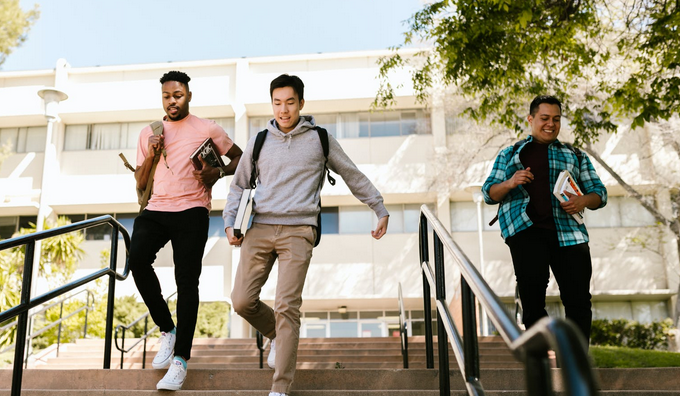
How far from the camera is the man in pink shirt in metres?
4.07

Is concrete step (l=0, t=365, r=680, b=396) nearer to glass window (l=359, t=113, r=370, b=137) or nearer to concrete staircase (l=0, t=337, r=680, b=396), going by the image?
concrete staircase (l=0, t=337, r=680, b=396)

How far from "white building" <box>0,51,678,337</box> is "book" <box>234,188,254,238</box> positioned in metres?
15.9

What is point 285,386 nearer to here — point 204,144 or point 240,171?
point 240,171

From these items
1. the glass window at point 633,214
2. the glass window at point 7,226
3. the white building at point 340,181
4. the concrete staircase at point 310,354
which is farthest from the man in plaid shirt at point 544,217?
the glass window at point 7,226

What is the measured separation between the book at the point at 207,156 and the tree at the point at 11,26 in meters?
14.5

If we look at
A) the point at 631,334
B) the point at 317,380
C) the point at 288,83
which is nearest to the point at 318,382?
the point at 317,380

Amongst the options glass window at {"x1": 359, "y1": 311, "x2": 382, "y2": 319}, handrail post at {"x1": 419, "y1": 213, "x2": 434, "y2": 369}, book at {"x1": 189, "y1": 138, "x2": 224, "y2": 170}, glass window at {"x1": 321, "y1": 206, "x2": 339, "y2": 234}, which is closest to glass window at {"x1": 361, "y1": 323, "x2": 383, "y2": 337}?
glass window at {"x1": 359, "y1": 311, "x2": 382, "y2": 319}

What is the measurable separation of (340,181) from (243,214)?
1742cm

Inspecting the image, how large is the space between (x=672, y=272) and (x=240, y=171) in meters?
18.9

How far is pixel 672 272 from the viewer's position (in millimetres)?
19906

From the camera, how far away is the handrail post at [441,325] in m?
3.27

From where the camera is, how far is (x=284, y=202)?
3836 mm

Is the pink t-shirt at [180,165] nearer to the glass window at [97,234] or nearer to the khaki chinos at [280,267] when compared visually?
the khaki chinos at [280,267]

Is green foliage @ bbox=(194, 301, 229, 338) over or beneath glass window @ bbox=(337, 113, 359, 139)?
beneath
